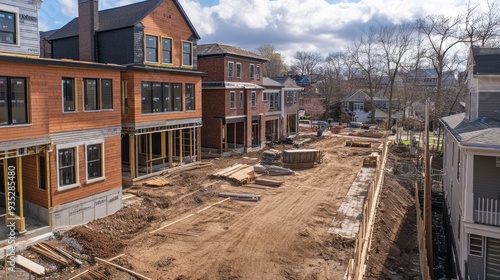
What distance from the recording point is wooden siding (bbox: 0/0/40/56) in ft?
52.1

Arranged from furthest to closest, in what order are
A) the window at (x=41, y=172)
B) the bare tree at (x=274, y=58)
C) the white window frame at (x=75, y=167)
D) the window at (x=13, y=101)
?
the bare tree at (x=274, y=58)
the white window frame at (x=75, y=167)
the window at (x=41, y=172)
the window at (x=13, y=101)

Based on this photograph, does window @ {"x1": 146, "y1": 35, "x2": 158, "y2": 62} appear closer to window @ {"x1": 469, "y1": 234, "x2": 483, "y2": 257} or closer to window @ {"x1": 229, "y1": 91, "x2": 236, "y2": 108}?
window @ {"x1": 229, "y1": 91, "x2": 236, "y2": 108}

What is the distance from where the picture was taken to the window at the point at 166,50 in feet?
82.3

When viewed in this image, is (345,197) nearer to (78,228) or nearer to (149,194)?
(149,194)

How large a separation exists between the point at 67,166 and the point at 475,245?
15.6 m

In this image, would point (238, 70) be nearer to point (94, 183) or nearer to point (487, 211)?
point (94, 183)

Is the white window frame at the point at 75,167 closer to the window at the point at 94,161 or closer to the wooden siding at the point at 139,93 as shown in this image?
the window at the point at 94,161

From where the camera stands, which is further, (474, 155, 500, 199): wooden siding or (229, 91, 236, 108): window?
(229, 91, 236, 108): window

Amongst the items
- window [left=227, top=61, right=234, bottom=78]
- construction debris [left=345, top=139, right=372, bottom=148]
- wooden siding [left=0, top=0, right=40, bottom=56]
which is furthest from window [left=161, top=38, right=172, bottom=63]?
construction debris [left=345, top=139, right=372, bottom=148]

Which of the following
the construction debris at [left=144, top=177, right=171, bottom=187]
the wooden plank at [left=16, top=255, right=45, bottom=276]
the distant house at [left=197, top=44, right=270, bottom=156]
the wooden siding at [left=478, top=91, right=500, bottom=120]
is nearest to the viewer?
the wooden plank at [left=16, top=255, right=45, bottom=276]

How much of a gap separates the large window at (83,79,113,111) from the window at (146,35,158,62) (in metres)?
6.50

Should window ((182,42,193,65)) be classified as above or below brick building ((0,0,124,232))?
above

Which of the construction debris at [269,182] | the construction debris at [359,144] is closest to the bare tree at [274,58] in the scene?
the construction debris at [359,144]

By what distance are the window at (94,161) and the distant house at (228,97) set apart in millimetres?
16225
